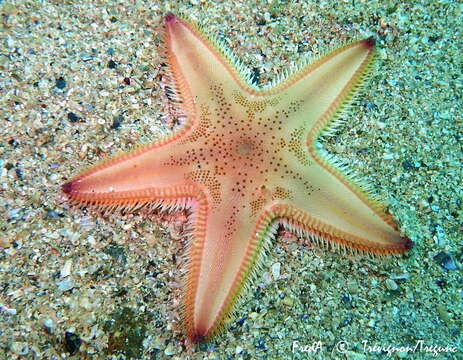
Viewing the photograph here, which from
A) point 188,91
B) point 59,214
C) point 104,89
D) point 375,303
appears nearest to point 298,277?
point 375,303

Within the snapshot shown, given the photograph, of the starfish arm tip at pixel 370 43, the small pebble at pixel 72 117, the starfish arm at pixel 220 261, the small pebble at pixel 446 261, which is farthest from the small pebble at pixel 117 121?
the small pebble at pixel 446 261

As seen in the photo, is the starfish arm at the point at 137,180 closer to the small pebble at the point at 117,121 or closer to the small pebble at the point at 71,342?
the small pebble at the point at 117,121

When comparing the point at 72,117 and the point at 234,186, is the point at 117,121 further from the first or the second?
the point at 234,186

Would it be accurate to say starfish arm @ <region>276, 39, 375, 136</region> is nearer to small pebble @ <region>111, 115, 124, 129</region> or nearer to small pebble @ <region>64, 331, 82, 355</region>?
small pebble @ <region>111, 115, 124, 129</region>

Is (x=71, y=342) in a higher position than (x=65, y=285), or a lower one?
lower

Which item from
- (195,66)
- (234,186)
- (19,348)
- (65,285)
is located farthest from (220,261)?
(195,66)

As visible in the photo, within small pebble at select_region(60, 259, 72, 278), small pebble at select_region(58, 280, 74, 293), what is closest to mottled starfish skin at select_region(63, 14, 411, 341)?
small pebble at select_region(60, 259, 72, 278)

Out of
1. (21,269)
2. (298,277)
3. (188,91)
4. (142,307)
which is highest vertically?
(188,91)

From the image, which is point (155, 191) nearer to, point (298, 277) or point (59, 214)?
point (59, 214)
